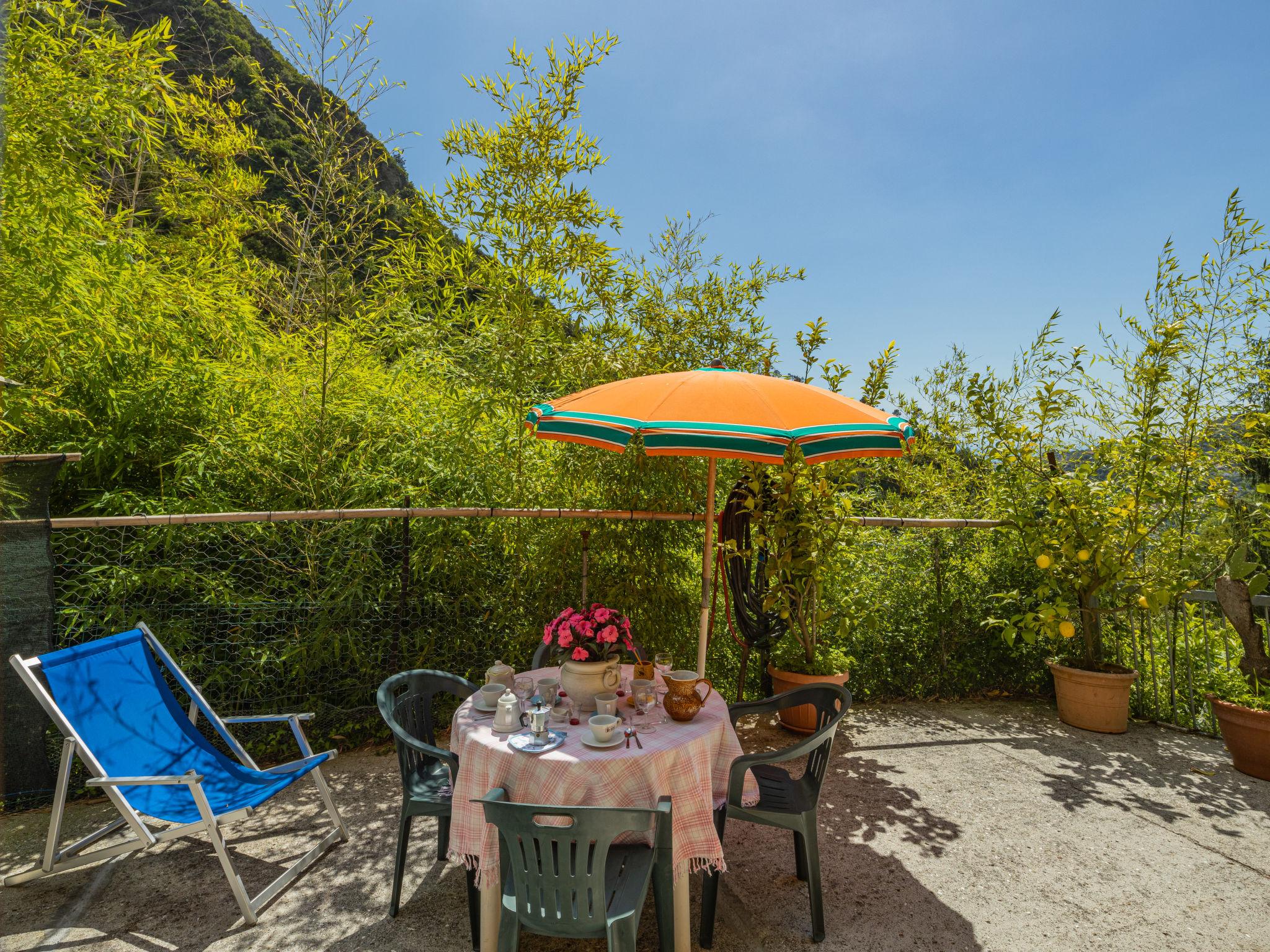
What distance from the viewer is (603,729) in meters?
1.80

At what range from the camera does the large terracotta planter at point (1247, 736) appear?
317 centimetres

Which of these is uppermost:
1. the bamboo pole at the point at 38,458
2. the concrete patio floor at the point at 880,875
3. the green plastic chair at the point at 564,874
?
the bamboo pole at the point at 38,458

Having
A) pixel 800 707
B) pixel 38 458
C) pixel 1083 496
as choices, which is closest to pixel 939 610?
pixel 1083 496

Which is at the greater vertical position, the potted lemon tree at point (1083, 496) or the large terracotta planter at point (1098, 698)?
the potted lemon tree at point (1083, 496)

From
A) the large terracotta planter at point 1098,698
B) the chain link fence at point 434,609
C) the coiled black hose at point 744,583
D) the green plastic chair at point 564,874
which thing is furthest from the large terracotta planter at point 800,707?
the green plastic chair at point 564,874

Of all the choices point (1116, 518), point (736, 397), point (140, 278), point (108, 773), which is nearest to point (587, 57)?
point (736, 397)

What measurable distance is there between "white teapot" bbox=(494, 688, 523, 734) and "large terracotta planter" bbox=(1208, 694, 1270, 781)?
3781 mm

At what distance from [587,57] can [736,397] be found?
2253 millimetres

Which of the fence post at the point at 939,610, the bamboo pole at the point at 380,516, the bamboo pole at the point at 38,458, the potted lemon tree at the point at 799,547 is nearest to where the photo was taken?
the bamboo pole at the point at 38,458

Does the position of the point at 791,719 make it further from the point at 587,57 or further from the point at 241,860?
the point at 587,57

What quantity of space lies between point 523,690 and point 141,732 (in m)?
1.47

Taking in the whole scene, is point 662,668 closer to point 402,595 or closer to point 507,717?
point 507,717

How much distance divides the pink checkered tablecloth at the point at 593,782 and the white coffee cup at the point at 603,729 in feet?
0.10

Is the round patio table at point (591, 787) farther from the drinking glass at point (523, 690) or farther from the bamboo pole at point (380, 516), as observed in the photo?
Answer: the bamboo pole at point (380, 516)
